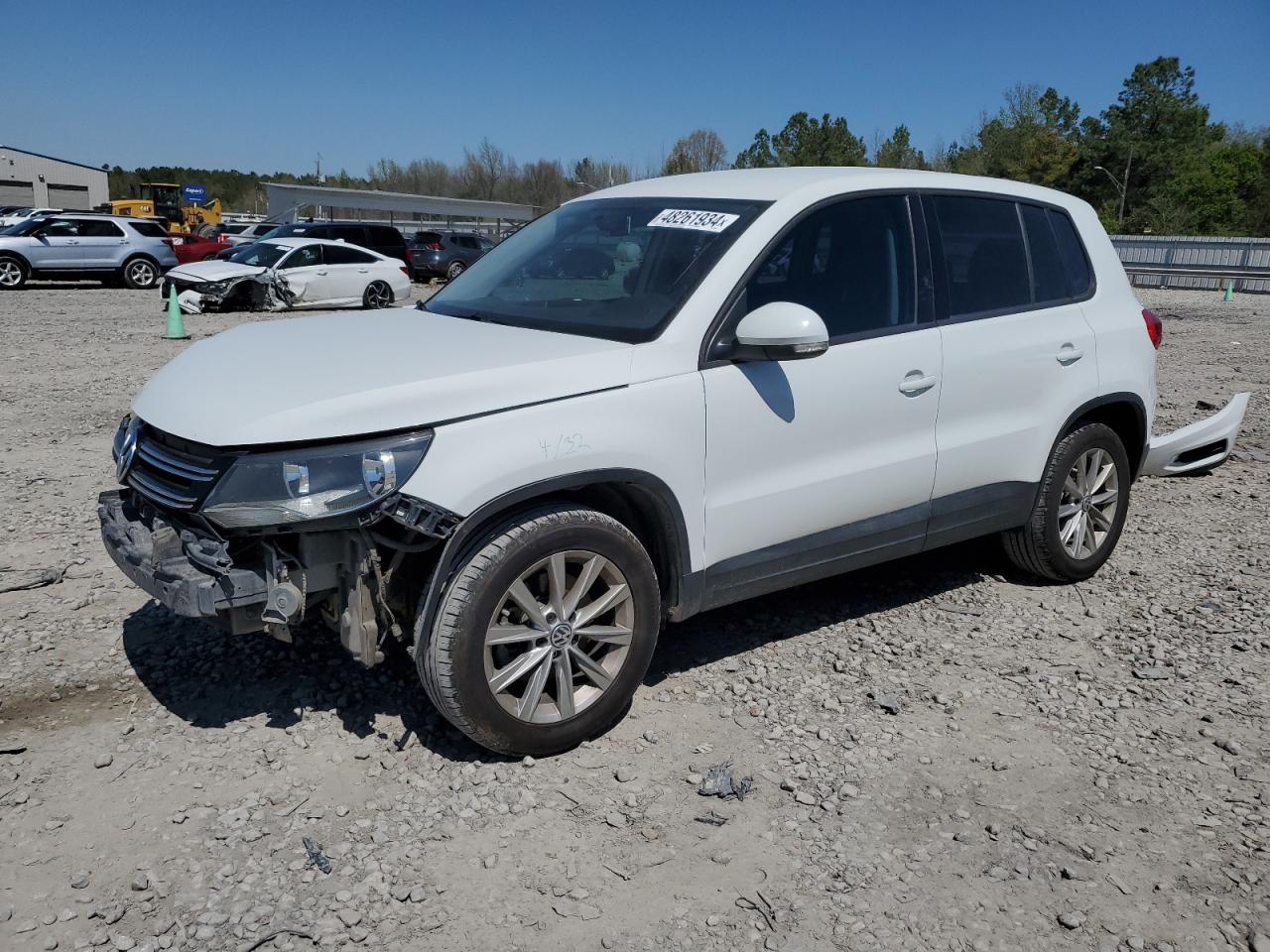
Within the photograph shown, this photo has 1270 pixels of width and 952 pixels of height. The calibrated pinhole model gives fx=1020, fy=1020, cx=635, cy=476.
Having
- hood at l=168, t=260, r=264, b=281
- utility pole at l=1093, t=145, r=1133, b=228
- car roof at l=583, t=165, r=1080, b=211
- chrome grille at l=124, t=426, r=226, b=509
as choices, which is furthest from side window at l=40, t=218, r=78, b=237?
utility pole at l=1093, t=145, r=1133, b=228

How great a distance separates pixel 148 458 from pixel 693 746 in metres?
2.15

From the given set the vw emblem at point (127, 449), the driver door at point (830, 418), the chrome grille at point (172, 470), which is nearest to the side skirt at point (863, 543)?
the driver door at point (830, 418)

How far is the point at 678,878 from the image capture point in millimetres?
2998

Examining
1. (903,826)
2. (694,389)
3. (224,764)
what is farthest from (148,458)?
(903,826)

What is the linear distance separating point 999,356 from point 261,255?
17.9 metres

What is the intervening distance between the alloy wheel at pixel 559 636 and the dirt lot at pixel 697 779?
27 cm

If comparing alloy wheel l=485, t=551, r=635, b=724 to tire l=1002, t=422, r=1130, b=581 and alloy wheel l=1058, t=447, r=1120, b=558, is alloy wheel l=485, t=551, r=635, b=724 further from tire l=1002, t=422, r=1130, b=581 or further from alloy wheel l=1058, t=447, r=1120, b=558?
alloy wheel l=1058, t=447, r=1120, b=558

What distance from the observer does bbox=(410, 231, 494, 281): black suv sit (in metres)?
28.7

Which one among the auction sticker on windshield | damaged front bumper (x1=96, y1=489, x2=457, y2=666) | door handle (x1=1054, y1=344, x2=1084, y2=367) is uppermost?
the auction sticker on windshield

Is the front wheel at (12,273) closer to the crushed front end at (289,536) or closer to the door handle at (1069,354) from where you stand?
the crushed front end at (289,536)

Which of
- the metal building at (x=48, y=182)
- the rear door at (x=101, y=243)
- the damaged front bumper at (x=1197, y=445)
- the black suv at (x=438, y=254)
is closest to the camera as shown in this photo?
the damaged front bumper at (x=1197, y=445)

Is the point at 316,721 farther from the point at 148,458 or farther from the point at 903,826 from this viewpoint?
the point at 903,826

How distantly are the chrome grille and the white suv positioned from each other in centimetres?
1

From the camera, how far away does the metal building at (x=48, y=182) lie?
67688 mm
